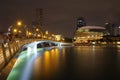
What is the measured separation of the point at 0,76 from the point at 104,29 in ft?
603

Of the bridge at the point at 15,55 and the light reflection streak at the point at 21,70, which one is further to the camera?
the light reflection streak at the point at 21,70

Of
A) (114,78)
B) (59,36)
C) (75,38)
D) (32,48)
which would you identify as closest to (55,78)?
(114,78)

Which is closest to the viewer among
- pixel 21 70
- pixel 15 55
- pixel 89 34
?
pixel 15 55

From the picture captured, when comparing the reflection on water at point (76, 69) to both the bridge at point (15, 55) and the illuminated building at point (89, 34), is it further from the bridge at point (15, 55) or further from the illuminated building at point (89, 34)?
the illuminated building at point (89, 34)

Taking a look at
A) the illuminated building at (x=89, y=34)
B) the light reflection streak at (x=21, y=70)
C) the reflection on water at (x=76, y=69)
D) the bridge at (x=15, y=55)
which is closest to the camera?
the bridge at (x=15, y=55)

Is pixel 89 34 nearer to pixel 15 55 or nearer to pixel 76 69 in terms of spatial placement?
pixel 76 69

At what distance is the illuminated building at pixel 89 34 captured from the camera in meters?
179

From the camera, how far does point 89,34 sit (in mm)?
185500

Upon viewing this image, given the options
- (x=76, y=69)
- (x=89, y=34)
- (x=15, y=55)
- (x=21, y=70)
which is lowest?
(x=76, y=69)

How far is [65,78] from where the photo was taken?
799 inches

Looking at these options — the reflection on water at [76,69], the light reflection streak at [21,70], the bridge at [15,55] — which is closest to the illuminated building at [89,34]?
the bridge at [15,55]

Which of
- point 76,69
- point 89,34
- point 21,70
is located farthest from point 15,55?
point 89,34

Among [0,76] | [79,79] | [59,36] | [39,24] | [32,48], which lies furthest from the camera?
[59,36]

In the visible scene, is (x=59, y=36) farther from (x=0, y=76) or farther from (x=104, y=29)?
(x=0, y=76)
